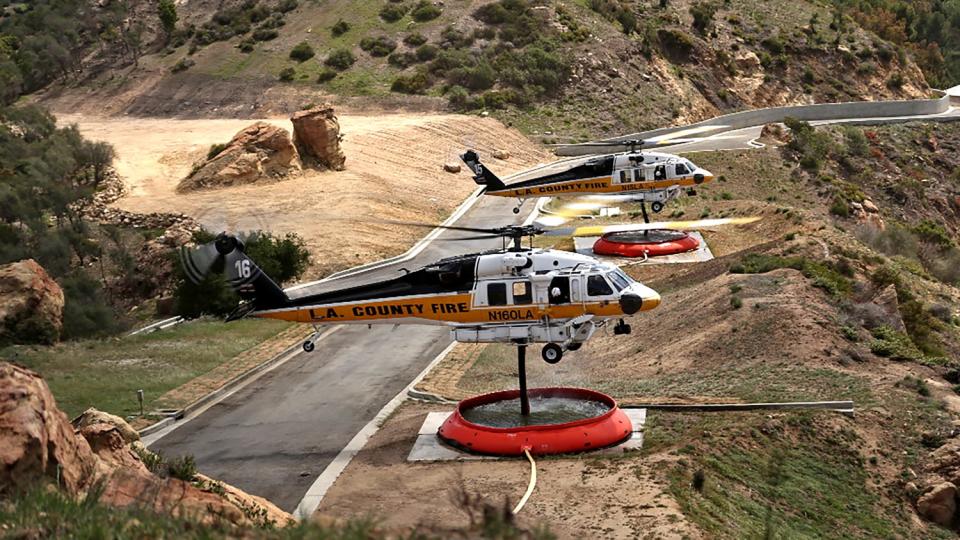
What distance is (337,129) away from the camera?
6662 centimetres

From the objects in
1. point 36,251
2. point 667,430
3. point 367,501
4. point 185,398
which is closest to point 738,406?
point 667,430

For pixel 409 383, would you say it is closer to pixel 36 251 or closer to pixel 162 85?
pixel 36 251

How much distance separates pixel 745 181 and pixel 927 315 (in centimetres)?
3339

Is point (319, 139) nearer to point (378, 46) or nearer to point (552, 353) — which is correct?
point (378, 46)

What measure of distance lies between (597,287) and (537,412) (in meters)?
3.58

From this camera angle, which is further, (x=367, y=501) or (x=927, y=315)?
(x=927, y=315)

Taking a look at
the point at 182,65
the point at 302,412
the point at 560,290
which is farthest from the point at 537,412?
the point at 182,65

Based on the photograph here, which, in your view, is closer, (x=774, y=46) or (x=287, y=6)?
(x=287, y=6)

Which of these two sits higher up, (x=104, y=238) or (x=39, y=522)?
(x=39, y=522)

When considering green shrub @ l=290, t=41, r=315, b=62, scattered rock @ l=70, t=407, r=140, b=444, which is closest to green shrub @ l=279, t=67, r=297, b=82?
green shrub @ l=290, t=41, r=315, b=62

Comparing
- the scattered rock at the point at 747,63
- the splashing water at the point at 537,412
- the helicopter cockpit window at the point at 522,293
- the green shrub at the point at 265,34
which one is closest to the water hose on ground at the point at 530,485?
the splashing water at the point at 537,412

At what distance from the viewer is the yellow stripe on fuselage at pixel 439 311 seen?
24.7 m

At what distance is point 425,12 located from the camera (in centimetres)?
9562

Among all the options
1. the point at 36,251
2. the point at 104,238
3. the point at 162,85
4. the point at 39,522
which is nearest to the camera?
the point at 39,522
